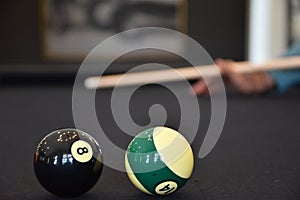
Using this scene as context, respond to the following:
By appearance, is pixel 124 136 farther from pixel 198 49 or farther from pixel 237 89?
pixel 198 49

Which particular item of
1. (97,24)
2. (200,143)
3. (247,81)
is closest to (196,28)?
(97,24)

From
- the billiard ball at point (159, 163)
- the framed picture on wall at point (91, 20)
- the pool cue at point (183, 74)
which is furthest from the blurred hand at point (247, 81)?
the framed picture on wall at point (91, 20)

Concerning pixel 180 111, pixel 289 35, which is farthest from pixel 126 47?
pixel 180 111

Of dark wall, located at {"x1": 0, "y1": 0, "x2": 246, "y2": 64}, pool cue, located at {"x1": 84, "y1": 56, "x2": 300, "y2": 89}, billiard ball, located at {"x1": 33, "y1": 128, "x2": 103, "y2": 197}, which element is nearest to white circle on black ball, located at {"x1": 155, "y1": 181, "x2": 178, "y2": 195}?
billiard ball, located at {"x1": 33, "y1": 128, "x2": 103, "y2": 197}

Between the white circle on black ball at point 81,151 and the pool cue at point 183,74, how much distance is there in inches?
74.5

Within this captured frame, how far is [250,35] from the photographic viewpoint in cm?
498

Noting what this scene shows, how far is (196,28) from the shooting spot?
16.8 feet

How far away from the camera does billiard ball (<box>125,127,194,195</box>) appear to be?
937mm

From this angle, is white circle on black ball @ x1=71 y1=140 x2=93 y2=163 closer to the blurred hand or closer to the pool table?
the pool table

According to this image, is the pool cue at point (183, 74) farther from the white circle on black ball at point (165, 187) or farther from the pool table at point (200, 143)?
the white circle on black ball at point (165, 187)

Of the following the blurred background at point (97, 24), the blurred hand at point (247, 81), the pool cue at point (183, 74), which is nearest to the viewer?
the pool cue at point (183, 74)

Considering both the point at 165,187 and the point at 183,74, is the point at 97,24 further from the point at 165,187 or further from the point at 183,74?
the point at 165,187

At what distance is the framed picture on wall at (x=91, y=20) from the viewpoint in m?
5.07

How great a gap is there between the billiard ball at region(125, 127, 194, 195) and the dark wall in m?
4.24
